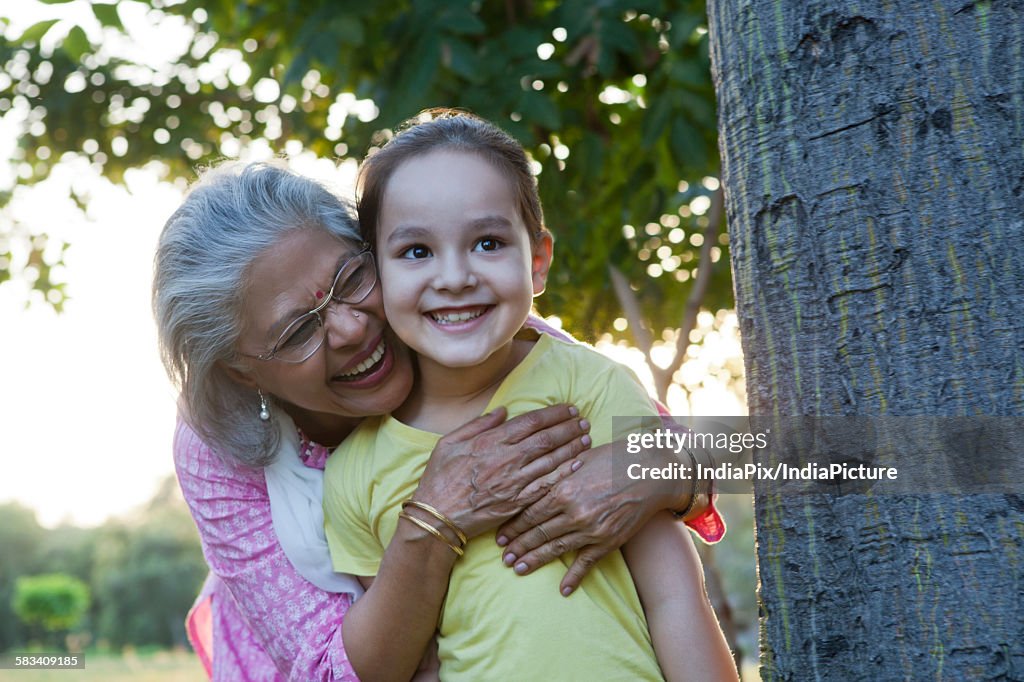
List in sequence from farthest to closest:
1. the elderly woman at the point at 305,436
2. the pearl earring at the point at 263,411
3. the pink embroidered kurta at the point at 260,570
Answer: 1. the pearl earring at the point at 263,411
2. the pink embroidered kurta at the point at 260,570
3. the elderly woman at the point at 305,436

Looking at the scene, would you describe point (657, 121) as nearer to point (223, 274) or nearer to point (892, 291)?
point (223, 274)

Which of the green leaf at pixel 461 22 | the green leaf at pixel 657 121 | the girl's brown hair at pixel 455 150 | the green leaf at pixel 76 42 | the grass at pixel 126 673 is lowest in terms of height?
the grass at pixel 126 673

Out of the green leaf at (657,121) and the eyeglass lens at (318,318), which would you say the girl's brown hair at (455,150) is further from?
the green leaf at (657,121)

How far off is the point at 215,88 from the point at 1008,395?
3.99 meters

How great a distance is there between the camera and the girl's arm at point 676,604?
182cm

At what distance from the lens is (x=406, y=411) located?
2.13 m

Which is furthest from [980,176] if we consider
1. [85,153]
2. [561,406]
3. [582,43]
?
[85,153]

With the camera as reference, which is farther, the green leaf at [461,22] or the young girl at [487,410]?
the green leaf at [461,22]

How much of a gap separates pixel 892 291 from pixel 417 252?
0.93 metres

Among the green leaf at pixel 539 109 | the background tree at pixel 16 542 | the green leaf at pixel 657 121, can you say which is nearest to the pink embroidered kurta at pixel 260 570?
the green leaf at pixel 539 109

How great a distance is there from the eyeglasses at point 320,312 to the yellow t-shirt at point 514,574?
223 mm

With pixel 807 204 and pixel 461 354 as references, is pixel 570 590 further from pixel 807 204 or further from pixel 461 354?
pixel 807 204

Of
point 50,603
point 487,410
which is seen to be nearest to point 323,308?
point 487,410

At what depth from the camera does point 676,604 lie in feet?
6.09
